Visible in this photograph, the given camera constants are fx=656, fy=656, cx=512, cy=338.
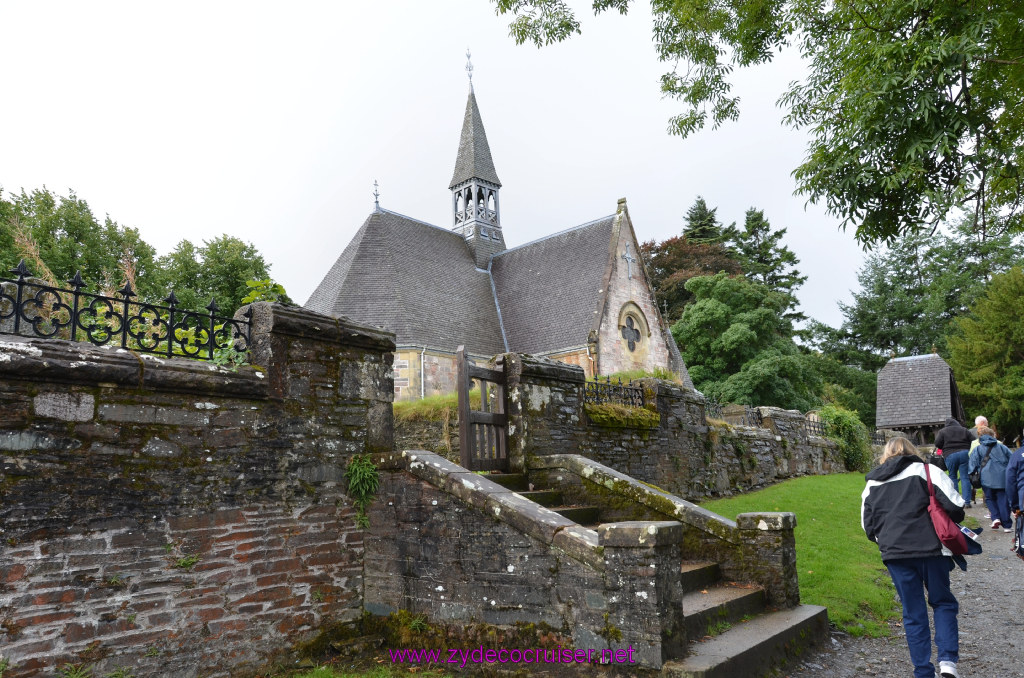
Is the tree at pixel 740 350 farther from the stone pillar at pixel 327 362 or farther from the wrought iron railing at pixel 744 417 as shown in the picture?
the stone pillar at pixel 327 362

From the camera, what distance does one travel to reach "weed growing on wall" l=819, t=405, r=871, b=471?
21.9 metres

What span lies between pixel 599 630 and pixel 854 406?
141ft

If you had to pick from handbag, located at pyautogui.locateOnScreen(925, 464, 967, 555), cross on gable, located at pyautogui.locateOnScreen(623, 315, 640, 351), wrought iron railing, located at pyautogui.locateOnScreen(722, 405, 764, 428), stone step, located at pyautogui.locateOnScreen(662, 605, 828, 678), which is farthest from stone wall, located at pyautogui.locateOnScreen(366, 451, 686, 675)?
cross on gable, located at pyautogui.locateOnScreen(623, 315, 640, 351)

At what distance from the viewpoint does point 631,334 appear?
89.4 ft

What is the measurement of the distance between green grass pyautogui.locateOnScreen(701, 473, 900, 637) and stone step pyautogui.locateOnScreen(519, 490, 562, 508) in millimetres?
2806

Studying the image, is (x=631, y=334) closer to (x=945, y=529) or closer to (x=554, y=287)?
(x=554, y=287)

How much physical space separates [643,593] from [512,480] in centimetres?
338

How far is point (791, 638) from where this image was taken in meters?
5.54

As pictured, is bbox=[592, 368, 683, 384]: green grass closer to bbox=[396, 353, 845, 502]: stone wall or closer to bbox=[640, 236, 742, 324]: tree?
bbox=[396, 353, 845, 502]: stone wall

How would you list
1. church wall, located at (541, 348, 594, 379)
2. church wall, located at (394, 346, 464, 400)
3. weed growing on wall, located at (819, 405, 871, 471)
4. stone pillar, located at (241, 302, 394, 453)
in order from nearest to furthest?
stone pillar, located at (241, 302, 394, 453) < weed growing on wall, located at (819, 405, 871, 471) < church wall, located at (394, 346, 464, 400) < church wall, located at (541, 348, 594, 379)

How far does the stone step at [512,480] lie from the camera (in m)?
7.63

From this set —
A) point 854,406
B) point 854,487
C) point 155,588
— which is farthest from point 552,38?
point 854,406

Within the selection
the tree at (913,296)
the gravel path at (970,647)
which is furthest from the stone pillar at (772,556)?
the tree at (913,296)

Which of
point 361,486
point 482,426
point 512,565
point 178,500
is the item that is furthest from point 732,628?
point 178,500
